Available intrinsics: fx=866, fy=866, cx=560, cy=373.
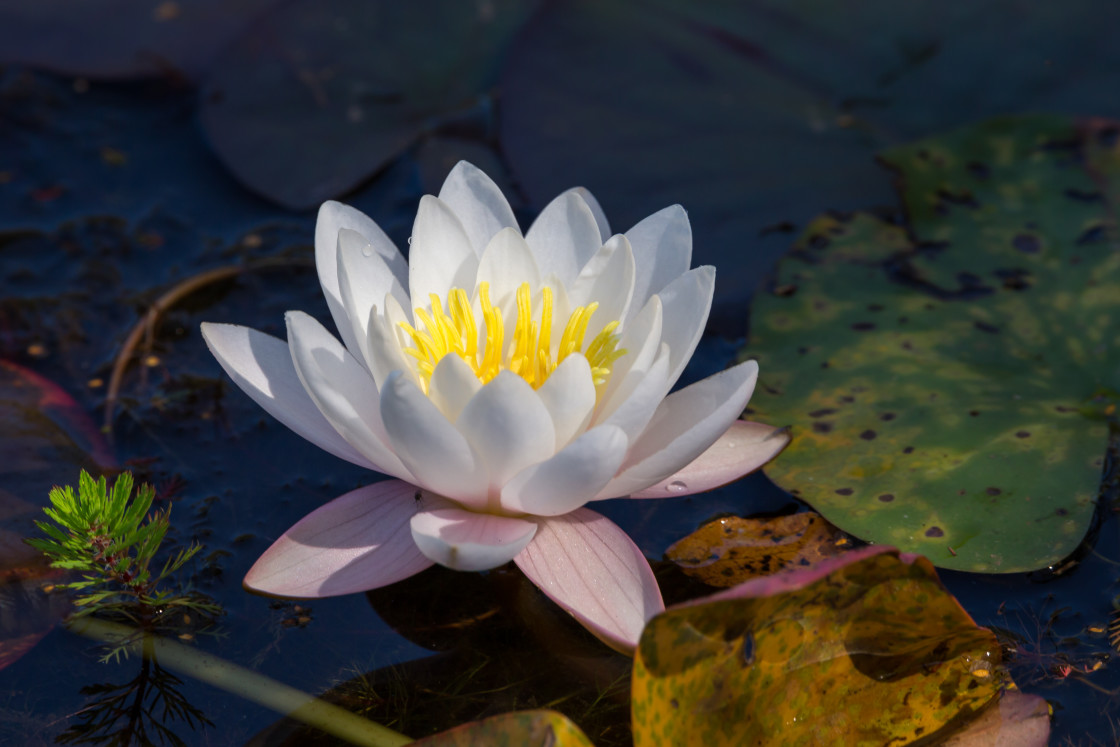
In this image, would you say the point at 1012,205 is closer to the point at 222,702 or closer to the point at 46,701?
the point at 222,702

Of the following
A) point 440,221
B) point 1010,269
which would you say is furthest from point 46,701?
point 1010,269

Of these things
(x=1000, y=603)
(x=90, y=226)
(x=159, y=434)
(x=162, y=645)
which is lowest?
(x=1000, y=603)

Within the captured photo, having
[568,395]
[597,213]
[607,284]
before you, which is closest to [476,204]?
[597,213]

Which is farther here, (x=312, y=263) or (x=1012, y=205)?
(x=312, y=263)

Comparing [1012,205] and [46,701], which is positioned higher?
[1012,205]

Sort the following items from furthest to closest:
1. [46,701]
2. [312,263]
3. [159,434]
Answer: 1. [312,263]
2. [159,434]
3. [46,701]

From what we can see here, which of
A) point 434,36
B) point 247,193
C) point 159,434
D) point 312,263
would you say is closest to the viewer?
point 159,434

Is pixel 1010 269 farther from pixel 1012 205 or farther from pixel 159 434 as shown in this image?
pixel 159 434
